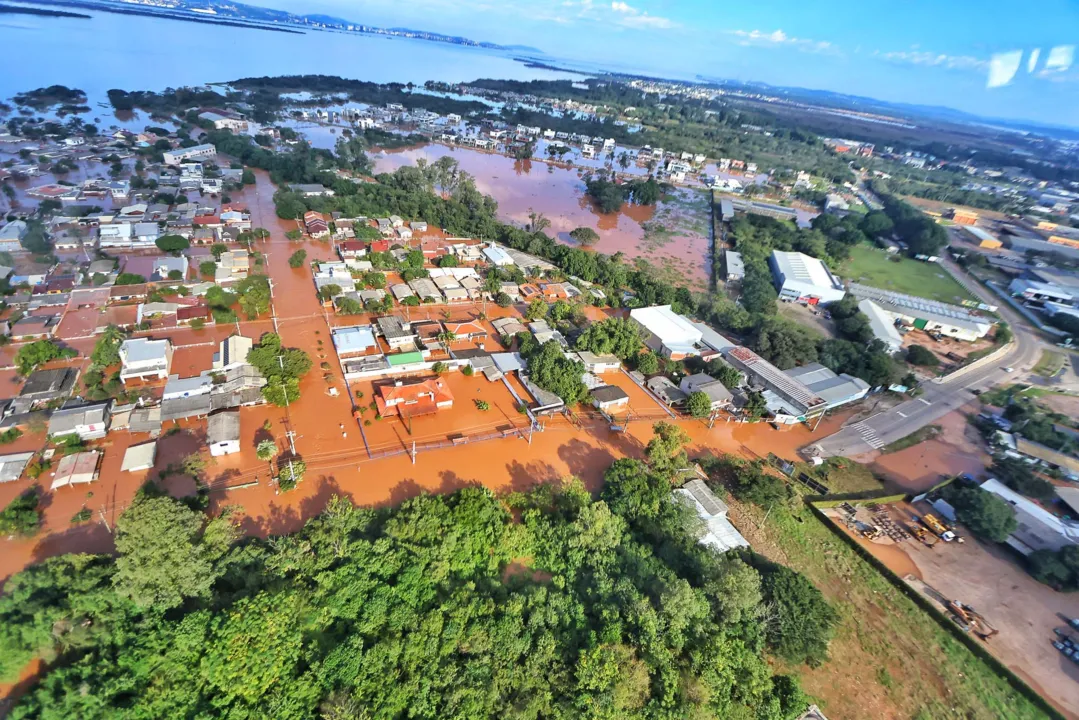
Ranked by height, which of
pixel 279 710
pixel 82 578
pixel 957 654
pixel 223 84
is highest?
pixel 223 84

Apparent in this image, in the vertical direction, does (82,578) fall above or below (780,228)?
below

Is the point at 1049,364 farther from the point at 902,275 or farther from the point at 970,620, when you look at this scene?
the point at 970,620

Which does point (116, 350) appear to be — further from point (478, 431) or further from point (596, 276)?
point (596, 276)

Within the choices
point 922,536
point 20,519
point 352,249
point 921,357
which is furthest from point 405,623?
point 921,357

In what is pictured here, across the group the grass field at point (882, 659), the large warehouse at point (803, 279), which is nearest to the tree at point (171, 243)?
the grass field at point (882, 659)

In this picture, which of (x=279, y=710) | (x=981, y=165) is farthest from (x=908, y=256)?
(x=981, y=165)

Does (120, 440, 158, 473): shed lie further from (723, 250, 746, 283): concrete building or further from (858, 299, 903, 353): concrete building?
(723, 250, 746, 283): concrete building
